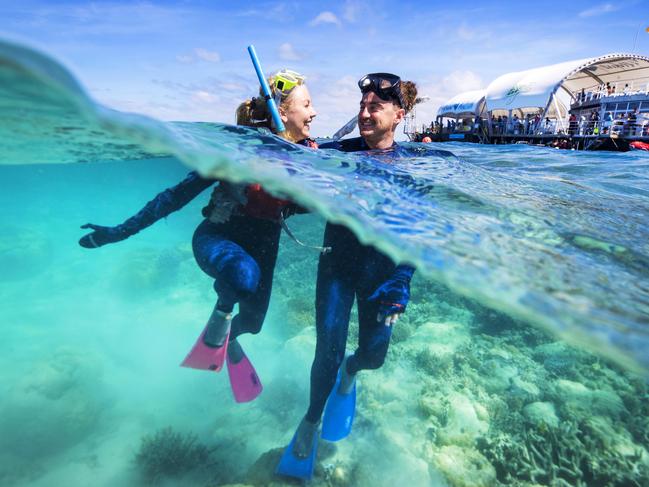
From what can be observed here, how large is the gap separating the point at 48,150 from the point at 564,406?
480 inches

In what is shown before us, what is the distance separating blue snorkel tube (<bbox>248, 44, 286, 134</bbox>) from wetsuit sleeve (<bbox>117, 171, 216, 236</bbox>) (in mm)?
1067

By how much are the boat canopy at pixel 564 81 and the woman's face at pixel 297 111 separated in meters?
35.7

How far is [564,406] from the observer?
6383 millimetres

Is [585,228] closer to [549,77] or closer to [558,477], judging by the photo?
[558,477]

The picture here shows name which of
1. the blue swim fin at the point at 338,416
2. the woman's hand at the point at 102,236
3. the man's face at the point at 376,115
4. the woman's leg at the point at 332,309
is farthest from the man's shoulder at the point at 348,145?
the blue swim fin at the point at 338,416

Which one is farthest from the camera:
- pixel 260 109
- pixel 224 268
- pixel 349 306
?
pixel 260 109

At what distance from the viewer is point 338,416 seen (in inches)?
192

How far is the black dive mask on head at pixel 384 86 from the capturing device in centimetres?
489

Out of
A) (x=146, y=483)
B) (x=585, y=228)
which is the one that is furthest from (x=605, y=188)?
(x=146, y=483)

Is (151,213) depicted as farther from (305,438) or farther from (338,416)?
(338,416)

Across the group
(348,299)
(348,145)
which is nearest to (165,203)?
(348,299)

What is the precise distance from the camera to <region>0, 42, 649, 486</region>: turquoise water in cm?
272

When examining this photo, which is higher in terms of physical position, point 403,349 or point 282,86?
point 282,86

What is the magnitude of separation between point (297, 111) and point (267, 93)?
435 mm
